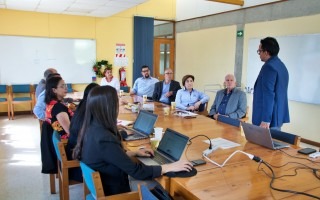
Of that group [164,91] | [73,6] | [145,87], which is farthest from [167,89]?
[73,6]

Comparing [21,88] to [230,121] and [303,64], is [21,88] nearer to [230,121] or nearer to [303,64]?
[230,121]

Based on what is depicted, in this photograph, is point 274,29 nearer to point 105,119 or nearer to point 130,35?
point 130,35

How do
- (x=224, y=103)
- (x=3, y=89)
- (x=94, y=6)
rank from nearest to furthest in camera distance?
(x=224, y=103) < (x=94, y=6) < (x=3, y=89)

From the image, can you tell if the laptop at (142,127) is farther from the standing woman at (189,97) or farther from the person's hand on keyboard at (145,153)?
the standing woman at (189,97)

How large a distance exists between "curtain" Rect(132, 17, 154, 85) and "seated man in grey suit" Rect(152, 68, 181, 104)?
3.09 metres

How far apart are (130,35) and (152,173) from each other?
6.87m

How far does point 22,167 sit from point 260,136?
304 cm

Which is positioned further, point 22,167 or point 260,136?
point 22,167

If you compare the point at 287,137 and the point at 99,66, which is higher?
the point at 99,66

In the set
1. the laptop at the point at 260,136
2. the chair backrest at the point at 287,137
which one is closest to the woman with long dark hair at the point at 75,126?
the laptop at the point at 260,136

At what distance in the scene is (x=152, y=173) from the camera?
1621 millimetres

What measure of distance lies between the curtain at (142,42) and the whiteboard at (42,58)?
1.21 meters

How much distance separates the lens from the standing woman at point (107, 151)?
63.3 inches

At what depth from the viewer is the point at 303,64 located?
493 cm
